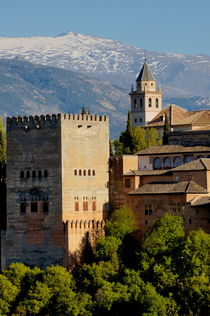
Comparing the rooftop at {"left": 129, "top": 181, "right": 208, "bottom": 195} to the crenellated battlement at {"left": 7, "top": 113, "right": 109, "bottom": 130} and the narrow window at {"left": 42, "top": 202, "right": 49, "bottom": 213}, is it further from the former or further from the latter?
the crenellated battlement at {"left": 7, "top": 113, "right": 109, "bottom": 130}

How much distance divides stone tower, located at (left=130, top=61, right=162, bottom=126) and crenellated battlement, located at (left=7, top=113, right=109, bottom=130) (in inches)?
2783

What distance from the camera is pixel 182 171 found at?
301 feet

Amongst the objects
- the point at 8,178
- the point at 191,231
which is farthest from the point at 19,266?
the point at 191,231

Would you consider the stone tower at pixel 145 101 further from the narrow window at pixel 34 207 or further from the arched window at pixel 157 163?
the narrow window at pixel 34 207

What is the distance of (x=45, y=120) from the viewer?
93.8 meters

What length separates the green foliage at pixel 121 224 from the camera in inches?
3588

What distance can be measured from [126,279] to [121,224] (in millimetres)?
7254

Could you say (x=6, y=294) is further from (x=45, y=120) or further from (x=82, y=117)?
(x=82, y=117)

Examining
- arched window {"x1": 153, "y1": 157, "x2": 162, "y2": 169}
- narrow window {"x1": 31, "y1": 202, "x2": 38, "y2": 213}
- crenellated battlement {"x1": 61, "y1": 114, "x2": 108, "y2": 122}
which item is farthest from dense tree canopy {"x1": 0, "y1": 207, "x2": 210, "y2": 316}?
→ crenellated battlement {"x1": 61, "y1": 114, "x2": 108, "y2": 122}

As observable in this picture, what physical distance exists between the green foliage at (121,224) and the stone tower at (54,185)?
5.07 ft

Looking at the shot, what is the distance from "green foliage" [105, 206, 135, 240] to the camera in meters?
91.1

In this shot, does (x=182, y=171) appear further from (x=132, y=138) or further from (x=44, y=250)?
(x=132, y=138)

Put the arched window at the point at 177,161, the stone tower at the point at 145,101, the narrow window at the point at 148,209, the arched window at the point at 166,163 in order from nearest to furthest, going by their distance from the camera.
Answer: the narrow window at the point at 148,209
the arched window at the point at 177,161
the arched window at the point at 166,163
the stone tower at the point at 145,101

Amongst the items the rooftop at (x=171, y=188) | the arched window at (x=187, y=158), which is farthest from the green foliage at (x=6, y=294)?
the arched window at (x=187, y=158)
